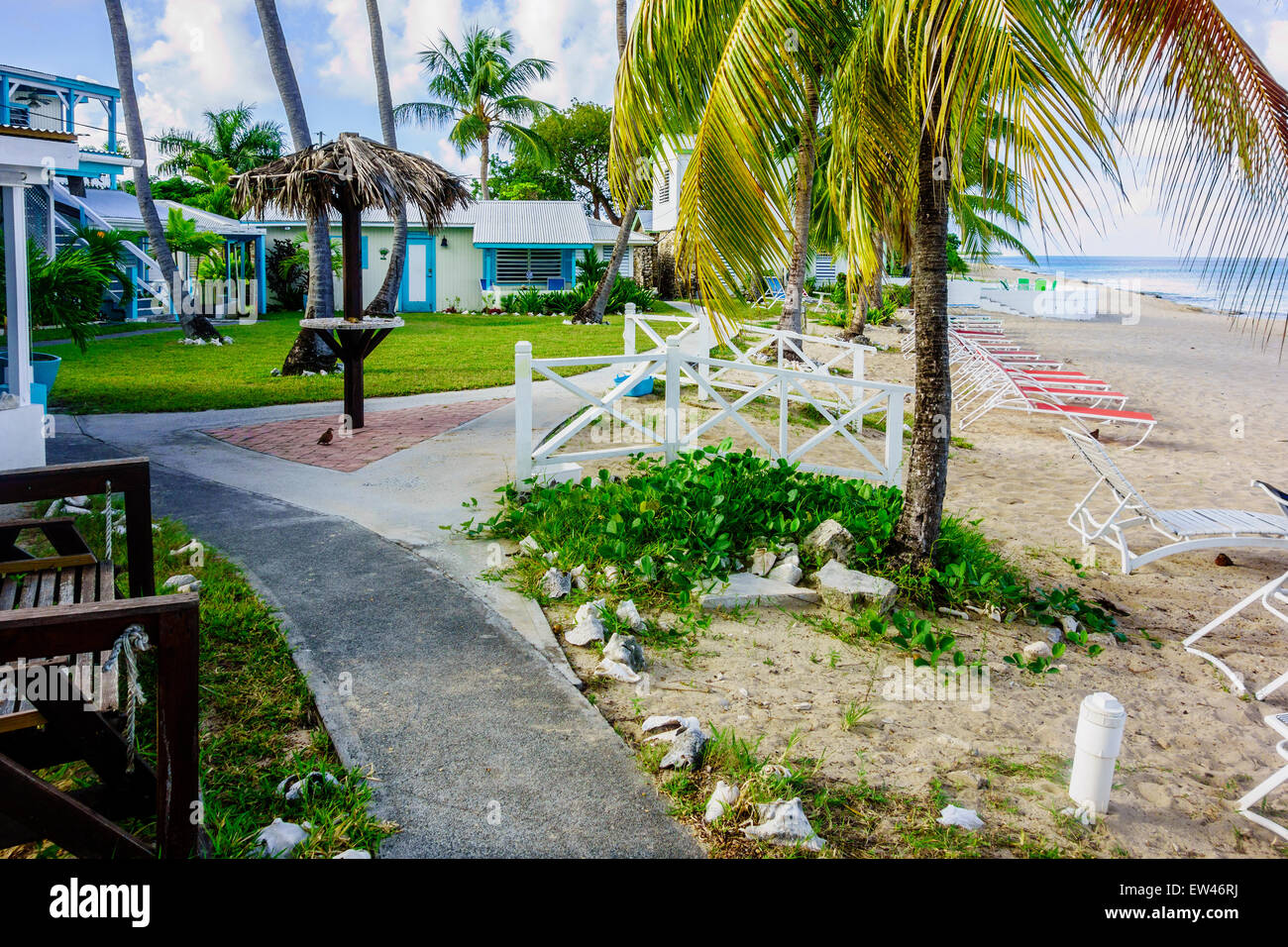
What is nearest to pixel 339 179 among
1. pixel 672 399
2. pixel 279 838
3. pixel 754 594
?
pixel 672 399

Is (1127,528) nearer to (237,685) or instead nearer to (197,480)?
(237,685)

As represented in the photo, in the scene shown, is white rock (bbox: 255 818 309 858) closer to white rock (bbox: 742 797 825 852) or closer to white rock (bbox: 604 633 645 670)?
white rock (bbox: 742 797 825 852)

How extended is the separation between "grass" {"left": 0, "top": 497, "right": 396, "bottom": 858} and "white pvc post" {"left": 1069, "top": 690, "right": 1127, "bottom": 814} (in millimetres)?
2666

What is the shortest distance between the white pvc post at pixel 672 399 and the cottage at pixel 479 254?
2300cm

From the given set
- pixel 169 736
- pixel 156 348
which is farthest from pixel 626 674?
pixel 156 348

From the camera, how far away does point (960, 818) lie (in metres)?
3.73

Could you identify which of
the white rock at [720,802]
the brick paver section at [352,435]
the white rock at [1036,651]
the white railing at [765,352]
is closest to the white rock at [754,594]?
the white rock at [1036,651]

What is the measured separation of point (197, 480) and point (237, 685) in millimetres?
4441

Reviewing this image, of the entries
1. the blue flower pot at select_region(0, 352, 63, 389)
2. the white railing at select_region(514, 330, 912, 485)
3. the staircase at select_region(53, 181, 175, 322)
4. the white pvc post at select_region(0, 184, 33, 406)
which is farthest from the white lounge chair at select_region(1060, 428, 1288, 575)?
the staircase at select_region(53, 181, 175, 322)

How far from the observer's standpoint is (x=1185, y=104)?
493 centimetres

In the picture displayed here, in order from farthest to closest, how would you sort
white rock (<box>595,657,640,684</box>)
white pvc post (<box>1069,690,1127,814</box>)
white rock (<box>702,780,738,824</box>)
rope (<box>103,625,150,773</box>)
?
white rock (<box>595,657,640,684</box>), white pvc post (<box>1069,690,1127,814</box>), white rock (<box>702,780,738,824</box>), rope (<box>103,625,150,773</box>)

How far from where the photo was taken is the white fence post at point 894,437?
862 centimetres

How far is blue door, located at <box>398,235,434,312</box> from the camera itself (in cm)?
3102

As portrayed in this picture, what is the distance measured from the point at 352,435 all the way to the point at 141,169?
39.7 ft
